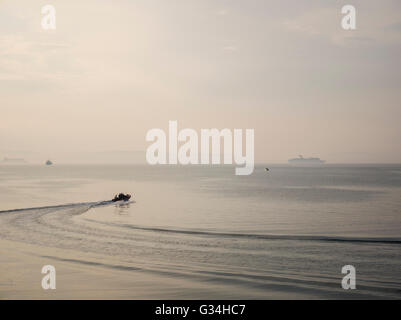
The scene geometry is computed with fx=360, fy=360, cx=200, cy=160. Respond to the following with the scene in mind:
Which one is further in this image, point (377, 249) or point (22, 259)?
point (377, 249)

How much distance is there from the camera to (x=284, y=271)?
19.7 m

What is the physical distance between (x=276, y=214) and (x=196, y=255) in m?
21.9

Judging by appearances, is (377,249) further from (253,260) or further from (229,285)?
(229,285)

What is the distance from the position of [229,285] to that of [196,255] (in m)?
6.05

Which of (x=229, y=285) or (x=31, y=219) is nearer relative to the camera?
(x=229, y=285)

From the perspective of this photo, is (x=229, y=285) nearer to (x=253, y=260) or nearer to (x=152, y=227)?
(x=253, y=260)
